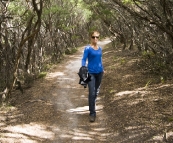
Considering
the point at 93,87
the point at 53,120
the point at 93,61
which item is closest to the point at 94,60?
the point at 93,61

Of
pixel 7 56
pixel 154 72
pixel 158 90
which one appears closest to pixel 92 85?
pixel 158 90

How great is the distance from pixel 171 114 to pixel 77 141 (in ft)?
8.39

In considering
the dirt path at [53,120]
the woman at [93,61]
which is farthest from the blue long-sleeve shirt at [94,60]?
the dirt path at [53,120]

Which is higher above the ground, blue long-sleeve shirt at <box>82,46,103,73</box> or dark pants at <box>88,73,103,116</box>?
blue long-sleeve shirt at <box>82,46,103,73</box>

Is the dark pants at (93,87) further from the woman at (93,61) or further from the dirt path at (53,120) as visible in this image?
the dirt path at (53,120)

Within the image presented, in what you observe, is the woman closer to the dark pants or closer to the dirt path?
the dark pants

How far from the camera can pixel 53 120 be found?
7727mm

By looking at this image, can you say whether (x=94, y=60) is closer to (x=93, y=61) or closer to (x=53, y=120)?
(x=93, y=61)

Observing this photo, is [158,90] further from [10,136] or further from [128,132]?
[10,136]

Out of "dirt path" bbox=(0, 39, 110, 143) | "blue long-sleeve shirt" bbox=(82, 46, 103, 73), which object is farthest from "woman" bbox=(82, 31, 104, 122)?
"dirt path" bbox=(0, 39, 110, 143)

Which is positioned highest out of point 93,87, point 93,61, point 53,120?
point 93,61

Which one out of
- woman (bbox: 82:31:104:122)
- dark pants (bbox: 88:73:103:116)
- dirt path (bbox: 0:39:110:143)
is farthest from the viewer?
dark pants (bbox: 88:73:103:116)

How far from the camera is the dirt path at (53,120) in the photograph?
6.45 m

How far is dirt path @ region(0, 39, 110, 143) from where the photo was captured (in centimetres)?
645
